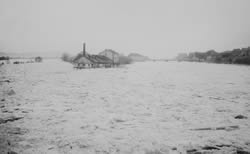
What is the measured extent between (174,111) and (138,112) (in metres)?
1.60

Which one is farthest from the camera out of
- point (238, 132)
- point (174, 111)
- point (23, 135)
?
point (174, 111)

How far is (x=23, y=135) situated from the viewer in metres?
3.83

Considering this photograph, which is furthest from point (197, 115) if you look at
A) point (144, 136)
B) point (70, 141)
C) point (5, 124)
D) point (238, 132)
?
point (5, 124)

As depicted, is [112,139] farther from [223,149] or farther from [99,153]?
[223,149]

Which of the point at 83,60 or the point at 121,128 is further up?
the point at 83,60

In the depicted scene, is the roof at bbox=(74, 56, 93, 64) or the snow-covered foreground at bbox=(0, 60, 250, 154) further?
the roof at bbox=(74, 56, 93, 64)

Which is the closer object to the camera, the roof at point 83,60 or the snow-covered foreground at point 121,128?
the snow-covered foreground at point 121,128

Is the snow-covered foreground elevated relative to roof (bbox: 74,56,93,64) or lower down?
lower down

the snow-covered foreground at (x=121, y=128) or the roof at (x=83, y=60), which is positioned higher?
the roof at (x=83, y=60)

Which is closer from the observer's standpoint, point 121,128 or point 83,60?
point 121,128

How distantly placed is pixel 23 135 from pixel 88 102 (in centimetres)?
333

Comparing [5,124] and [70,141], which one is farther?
[5,124]

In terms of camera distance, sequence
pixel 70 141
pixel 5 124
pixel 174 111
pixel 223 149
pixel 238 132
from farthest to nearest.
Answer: pixel 174 111, pixel 5 124, pixel 238 132, pixel 70 141, pixel 223 149

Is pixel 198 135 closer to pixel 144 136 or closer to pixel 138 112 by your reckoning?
pixel 144 136
